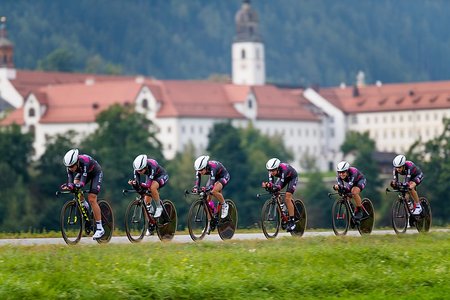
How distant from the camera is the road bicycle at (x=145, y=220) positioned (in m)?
33.9

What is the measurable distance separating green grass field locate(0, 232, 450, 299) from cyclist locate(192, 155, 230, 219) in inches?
105

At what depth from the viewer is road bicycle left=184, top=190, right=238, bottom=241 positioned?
114 feet

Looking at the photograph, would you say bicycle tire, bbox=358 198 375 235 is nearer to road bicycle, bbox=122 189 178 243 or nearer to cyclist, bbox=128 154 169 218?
road bicycle, bbox=122 189 178 243

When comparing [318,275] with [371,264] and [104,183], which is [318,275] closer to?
[371,264]

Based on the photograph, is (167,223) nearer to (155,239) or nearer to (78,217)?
(155,239)

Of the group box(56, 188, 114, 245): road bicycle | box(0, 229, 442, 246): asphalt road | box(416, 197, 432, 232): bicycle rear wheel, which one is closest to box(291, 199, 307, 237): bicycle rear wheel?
box(0, 229, 442, 246): asphalt road

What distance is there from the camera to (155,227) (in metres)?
34.3

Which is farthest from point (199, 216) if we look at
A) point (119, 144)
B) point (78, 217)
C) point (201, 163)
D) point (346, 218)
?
point (119, 144)

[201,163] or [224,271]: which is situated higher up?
[201,163]

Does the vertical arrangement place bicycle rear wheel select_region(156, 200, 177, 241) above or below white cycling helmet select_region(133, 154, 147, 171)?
below

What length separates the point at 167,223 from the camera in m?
34.4

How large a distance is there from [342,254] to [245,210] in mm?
114679

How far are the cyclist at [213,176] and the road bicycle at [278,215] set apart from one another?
0.85 m

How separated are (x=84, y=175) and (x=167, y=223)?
2.44m
